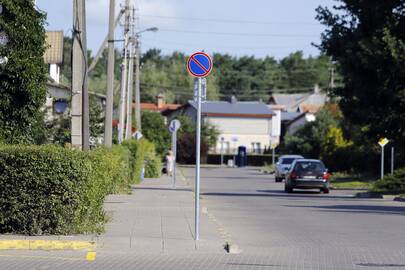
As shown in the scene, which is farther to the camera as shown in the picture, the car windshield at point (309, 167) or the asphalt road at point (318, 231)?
the car windshield at point (309, 167)

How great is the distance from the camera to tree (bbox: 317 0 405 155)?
32.9 meters

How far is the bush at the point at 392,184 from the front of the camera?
1490 inches

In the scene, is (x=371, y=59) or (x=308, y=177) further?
(x=308, y=177)

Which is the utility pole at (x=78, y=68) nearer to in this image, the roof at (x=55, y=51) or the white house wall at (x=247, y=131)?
the roof at (x=55, y=51)

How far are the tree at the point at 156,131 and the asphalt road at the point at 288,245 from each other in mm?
58364

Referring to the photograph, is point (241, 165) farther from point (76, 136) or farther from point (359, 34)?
point (76, 136)

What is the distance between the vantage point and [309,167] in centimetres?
3788

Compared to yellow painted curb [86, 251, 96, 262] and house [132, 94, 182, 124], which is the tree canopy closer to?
house [132, 94, 182, 124]

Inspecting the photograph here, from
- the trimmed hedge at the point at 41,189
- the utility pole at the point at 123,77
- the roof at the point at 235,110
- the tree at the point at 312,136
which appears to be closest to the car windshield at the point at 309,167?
the utility pole at the point at 123,77

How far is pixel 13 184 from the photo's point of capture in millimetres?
15289

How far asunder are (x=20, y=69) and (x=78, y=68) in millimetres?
2287

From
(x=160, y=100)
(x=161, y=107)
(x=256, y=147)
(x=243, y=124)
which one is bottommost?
(x=256, y=147)

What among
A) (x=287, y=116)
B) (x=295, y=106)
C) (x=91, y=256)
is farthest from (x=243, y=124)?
(x=91, y=256)

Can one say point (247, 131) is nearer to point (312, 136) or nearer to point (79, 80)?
point (312, 136)
